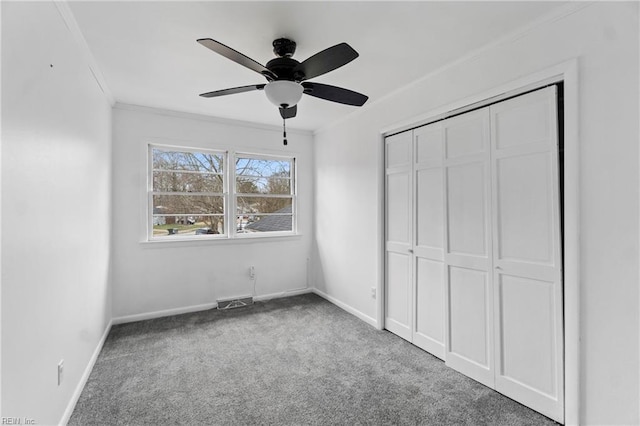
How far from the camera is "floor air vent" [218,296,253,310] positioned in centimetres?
416

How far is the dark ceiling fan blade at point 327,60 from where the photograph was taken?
5.70ft

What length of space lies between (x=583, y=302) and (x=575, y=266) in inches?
8.6

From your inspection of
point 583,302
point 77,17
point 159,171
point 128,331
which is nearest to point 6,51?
point 77,17

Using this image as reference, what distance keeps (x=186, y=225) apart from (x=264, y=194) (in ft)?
3.89

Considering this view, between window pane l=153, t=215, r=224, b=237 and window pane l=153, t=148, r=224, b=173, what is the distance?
2.16 feet

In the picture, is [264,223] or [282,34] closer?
[282,34]

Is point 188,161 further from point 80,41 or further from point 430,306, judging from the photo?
point 430,306

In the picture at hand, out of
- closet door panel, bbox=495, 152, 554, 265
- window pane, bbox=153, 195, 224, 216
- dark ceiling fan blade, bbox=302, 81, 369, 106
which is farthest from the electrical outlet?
closet door panel, bbox=495, 152, 554, 265

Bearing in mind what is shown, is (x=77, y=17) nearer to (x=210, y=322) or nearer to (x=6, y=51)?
(x=6, y=51)

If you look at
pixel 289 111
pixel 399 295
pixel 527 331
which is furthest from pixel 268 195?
pixel 527 331

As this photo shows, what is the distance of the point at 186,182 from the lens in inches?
163

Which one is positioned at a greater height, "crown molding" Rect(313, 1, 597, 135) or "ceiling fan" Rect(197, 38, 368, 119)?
"crown molding" Rect(313, 1, 597, 135)

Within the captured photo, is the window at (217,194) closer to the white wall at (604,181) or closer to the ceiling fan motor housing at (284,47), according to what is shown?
the ceiling fan motor housing at (284,47)

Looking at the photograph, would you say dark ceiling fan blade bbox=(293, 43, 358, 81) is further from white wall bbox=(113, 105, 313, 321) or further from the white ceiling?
white wall bbox=(113, 105, 313, 321)
